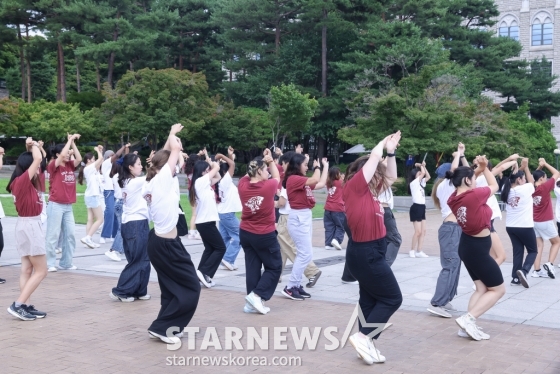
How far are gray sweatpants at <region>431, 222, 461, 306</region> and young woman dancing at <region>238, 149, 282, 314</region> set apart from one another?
6.22 feet

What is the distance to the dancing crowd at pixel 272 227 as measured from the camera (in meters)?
5.87

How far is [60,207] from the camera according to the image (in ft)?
33.5

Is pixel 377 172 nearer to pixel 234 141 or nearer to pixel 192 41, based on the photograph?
pixel 234 141

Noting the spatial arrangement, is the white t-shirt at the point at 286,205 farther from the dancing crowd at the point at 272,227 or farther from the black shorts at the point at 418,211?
the black shorts at the point at 418,211

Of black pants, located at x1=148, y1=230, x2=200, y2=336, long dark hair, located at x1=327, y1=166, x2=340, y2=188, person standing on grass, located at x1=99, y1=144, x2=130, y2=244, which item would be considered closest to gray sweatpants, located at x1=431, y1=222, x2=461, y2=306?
black pants, located at x1=148, y1=230, x2=200, y2=336

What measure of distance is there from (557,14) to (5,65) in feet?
156

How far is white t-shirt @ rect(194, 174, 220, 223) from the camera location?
353 inches

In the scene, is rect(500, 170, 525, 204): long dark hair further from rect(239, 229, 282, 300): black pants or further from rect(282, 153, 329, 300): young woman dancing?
rect(239, 229, 282, 300): black pants

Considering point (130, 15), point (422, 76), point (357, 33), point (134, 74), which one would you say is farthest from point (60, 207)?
point (130, 15)

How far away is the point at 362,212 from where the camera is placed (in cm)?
578

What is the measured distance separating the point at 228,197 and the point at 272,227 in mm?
2762

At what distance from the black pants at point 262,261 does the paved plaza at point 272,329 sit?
0.32m

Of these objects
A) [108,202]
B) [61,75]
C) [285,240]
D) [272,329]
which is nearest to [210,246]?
[285,240]

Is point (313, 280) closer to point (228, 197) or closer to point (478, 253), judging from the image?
point (228, 197)
